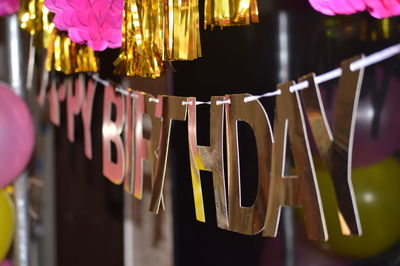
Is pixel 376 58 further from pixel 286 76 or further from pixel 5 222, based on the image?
pixel 5 222

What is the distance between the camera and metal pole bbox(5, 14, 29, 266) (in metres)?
2.53

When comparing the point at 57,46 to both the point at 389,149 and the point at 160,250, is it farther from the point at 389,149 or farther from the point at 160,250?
the point at 389,149

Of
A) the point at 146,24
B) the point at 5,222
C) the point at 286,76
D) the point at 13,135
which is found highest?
the point at 146,24

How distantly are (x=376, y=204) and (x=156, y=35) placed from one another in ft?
1.91

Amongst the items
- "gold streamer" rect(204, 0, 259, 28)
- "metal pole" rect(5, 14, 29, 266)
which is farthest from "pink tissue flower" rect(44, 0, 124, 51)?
"metal pole" rect(5, 14, 29, 266)

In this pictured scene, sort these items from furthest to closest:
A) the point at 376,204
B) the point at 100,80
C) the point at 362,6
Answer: the point at 100,80 → the point at 376,204 → the point at 362,6

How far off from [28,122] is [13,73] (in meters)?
0.46

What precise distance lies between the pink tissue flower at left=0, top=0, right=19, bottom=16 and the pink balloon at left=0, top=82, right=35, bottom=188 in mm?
243

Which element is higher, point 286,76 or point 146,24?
point 146,24

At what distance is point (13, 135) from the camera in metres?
2.08

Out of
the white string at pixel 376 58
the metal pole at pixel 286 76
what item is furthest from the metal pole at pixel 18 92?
the white string at pixel 376 58

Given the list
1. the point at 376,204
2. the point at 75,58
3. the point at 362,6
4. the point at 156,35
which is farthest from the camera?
the point at 75,58

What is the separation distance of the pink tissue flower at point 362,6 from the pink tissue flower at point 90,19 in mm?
537

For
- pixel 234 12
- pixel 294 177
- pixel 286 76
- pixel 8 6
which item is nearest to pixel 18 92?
pixel 8 6
